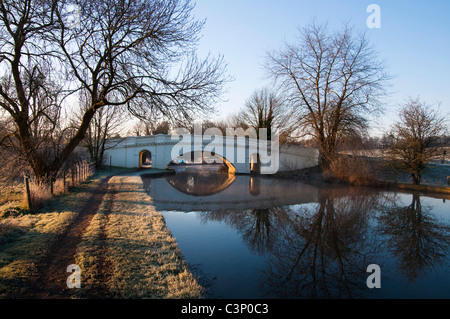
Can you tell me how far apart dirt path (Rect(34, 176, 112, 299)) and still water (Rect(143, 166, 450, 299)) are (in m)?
1.69

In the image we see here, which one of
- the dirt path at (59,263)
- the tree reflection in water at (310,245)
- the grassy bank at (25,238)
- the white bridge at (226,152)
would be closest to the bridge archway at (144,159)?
the white bridge at (226,152)

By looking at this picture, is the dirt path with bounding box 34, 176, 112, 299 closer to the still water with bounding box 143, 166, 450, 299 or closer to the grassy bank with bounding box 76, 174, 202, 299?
the grassy bank with bounding box 76, 174, 202, 299

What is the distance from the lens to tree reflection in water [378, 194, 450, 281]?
4477 mm

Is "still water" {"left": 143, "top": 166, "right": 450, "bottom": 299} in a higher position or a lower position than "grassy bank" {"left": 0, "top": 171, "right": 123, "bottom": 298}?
lower

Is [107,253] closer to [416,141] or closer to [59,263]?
[59,263]

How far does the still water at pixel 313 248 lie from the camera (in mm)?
3600

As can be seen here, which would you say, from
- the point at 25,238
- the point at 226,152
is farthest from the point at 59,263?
the point at 226,152

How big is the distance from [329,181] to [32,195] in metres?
16.2

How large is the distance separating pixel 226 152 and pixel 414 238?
62.5 ft

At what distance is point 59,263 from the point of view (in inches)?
141

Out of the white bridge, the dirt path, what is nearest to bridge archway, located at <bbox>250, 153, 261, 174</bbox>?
the white bridge
